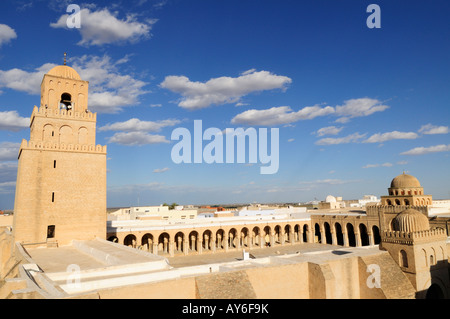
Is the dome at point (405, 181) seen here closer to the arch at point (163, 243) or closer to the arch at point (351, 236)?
the arch at point (351, 236)

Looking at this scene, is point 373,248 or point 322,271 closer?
point 322,271

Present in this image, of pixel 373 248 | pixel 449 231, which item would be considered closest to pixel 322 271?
pixel 373 248

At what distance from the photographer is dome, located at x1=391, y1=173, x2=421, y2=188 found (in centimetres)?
3338

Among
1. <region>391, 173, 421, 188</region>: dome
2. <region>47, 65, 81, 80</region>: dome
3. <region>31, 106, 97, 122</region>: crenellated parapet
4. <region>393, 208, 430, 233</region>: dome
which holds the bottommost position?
<region>393, 208, 430, 233</region>: dome

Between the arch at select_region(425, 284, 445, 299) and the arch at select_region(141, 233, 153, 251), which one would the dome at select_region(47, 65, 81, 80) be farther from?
the arch at select_region(425, 284, 445, 299)

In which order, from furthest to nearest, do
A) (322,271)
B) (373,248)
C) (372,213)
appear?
(372,213) → (373,248) → (322,271)

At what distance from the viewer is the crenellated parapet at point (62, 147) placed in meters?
19.8

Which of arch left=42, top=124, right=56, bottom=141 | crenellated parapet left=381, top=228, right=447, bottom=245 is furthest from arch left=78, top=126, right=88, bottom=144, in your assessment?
crenellated parapet left=381, top=228, right=447, bottom=245

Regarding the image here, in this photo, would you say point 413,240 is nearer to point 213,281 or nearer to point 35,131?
point 213,281

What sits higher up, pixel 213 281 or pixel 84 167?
pixel 84 167

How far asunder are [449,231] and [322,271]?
1813 cm

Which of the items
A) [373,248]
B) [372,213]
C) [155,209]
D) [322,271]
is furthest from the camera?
[155,209]

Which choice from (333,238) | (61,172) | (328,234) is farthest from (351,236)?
(61,172)
